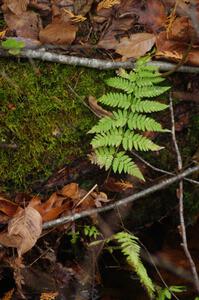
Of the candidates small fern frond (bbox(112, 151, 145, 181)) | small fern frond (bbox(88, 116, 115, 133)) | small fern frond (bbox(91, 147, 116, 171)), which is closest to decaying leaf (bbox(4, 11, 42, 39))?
small fern frond (bbox(88, 116, 115, 133))

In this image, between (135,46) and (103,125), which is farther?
(135,46)

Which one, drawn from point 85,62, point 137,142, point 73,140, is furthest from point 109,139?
point 85,62

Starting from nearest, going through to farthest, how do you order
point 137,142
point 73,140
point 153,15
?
point 137,142, point 73,140, point 153,15

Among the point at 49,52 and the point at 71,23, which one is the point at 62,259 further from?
the point at 71,23

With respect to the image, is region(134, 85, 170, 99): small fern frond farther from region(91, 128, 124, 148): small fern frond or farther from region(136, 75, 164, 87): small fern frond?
region(91, 128, 124, 148): small fern frond

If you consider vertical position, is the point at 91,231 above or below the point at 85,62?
below

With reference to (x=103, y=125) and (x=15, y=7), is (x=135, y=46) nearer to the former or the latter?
(x=103, y=125)

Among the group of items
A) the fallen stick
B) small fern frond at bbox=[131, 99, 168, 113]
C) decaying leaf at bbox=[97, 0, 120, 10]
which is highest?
decaying leaf at bbox=[97, 0, 120, 10]
